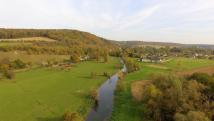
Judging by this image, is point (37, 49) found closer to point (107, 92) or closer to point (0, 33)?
point (0, 33)

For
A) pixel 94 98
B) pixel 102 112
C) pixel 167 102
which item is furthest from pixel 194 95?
pixel 94 98

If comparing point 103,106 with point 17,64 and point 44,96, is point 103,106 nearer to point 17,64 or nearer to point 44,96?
point 44,96

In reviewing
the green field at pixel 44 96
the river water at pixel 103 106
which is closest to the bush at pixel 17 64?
the green field at pixel 44 96

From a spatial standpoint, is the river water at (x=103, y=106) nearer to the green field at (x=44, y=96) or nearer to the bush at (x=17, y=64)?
the green field at (x=44, y=96)

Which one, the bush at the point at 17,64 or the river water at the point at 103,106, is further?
the bush at the point at 17,64

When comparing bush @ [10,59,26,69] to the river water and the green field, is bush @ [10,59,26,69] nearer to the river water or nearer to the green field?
the green field

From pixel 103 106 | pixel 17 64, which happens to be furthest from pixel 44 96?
pixel 17 64
